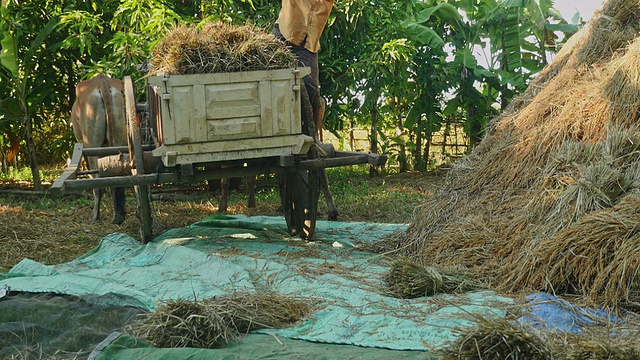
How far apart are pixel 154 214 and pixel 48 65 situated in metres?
4.43

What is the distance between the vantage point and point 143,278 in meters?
6.25

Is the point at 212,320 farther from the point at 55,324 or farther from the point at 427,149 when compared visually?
the point at 427,149

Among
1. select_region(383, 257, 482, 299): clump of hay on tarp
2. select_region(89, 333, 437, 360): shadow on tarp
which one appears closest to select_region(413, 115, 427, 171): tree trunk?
select_region(383, 257, 482, 299): clump of hay on tarp

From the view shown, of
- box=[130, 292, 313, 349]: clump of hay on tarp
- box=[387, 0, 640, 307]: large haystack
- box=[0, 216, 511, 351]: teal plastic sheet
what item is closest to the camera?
box=[130, 292, 313, 349]: clump of hay on tarp

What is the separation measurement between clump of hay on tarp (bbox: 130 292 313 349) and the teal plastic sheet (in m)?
0.12

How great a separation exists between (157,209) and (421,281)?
19.1ft

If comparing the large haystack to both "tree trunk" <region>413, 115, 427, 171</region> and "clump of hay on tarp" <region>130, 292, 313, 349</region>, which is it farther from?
"tree trunk" <region>413, 115, 427, 171</region>

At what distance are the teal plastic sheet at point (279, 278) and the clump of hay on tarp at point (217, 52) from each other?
1645mm

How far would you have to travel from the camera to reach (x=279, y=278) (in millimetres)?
6121

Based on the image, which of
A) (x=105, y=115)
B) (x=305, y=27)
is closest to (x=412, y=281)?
(x=305, y=27)

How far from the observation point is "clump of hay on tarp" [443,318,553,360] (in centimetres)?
362

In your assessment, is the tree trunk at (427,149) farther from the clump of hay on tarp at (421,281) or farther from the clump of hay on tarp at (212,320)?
the clump of hay on tarp at (212,320)

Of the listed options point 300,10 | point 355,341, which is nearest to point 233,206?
point 300,10

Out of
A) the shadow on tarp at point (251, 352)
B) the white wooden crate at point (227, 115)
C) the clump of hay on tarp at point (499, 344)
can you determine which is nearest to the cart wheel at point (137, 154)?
the white wooden crate at point (227, 115)
